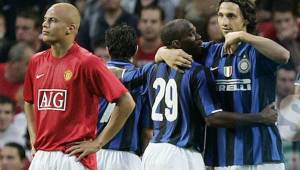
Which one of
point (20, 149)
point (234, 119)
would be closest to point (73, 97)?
point (234, 119)

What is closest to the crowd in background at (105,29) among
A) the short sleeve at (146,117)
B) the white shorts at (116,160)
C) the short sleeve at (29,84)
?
the white shorts at (116,160)

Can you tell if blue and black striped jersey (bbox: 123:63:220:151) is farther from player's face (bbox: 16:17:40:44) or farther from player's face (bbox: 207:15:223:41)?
player's face (bbox: 16:17:40:44)

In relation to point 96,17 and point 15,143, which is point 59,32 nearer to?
point 15,143

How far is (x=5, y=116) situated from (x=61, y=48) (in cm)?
444

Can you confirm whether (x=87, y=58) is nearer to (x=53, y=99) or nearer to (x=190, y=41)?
(x=53, y=99)

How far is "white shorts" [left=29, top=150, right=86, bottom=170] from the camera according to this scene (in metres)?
6.04

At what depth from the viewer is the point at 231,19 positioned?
6.43 meters

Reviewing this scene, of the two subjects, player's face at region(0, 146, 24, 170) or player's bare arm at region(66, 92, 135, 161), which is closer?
player's bare arm at region(66, 92, 135, 161)

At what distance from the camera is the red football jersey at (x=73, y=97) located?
6.05 metres

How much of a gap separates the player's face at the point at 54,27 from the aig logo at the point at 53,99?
343mm

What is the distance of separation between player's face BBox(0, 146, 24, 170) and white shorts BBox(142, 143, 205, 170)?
3.73 meters

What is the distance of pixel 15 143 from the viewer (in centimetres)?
1005

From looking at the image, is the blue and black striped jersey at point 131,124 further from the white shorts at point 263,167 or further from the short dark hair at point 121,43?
the white shorts at point 263,167

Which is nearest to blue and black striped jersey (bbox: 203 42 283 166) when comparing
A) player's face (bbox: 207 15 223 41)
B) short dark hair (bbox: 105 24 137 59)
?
short dark hair (bbox: 105 24 137 59)
